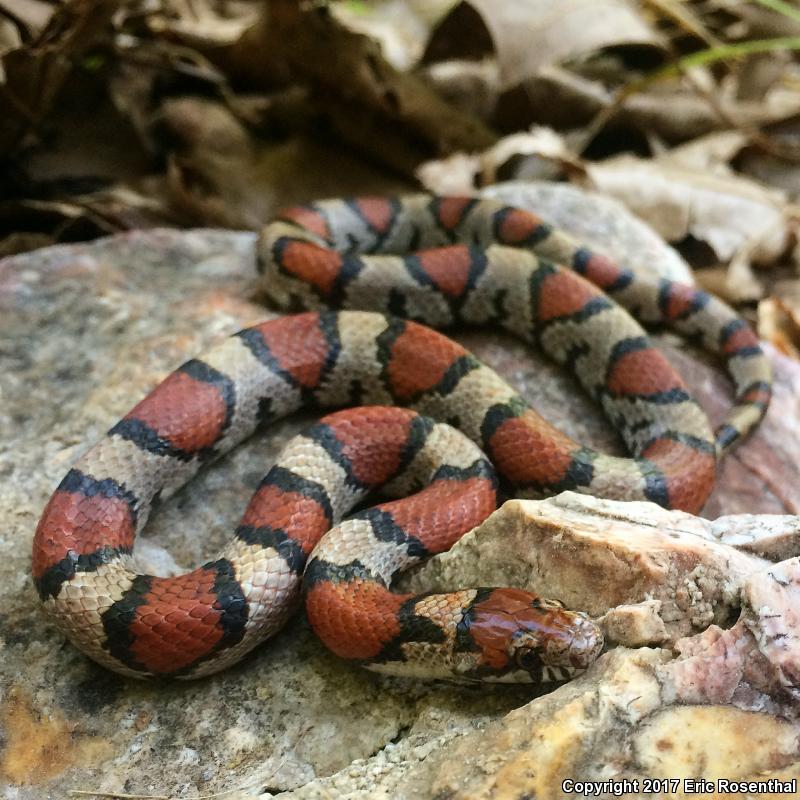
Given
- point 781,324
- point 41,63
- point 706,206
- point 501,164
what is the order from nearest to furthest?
point 41,63 < point 781,324 < point 706,206 < point 501,164

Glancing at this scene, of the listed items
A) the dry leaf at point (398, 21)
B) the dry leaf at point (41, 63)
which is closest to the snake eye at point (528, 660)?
the dry leaf at point (41, 63)

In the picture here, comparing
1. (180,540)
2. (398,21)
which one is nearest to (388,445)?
(180,540)

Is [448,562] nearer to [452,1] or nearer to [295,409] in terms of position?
[295,409]

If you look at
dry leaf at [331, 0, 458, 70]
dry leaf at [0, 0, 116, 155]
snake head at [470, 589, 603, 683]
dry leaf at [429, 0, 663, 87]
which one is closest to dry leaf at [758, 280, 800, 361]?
dry leaf at [429, 0, 663, 87]

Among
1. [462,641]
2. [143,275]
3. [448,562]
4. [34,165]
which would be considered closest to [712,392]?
[448,562]

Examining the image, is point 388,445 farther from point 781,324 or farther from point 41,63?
point 41,63

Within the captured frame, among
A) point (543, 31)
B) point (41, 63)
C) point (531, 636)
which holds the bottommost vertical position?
point (531, 636)
